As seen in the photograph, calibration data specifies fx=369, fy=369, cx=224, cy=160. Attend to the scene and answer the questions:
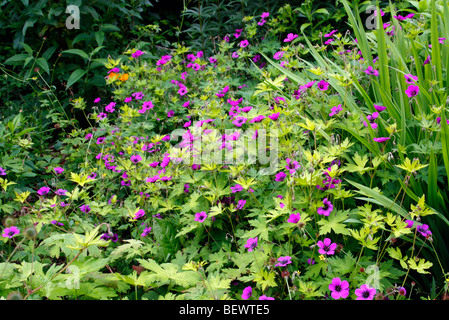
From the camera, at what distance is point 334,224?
1254mm

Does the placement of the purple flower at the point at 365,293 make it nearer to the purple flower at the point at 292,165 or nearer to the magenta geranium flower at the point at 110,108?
the purple flower at the point at 292,165

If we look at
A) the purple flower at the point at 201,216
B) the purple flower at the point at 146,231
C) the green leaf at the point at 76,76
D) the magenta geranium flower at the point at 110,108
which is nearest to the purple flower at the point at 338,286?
the purple flower at the point at 201,216

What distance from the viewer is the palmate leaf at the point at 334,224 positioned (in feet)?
4.04

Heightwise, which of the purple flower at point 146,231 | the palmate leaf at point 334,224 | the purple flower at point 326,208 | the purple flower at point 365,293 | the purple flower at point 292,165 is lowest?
the purple flower at point 146,231

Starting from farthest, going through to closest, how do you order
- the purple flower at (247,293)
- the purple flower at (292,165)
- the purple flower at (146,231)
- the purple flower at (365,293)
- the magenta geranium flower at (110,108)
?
the magenta geranium flower at (110,108) → the purple flower at (146,231) → the purple flower at (292,165) → the purple flower at (247,293) → the purple flower at (365,293)

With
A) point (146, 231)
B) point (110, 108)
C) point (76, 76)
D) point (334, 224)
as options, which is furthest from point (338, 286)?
point (76, 76)

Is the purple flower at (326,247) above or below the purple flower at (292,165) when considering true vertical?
below

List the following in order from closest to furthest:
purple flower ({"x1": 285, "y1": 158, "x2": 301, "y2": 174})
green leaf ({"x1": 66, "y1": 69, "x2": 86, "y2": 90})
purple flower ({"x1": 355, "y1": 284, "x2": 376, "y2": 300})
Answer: purple flower ({"x1": 355, "y1": 284, "x2": 376, "y2": 300}) < purple flower ({"x1": 285, "y1": 158, "x2": 301, "y2": 174}) < green leaf ({"x1": 66, "y1": 69, "x2": 86, "y2": 90})

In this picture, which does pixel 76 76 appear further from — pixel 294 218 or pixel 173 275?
pixel 294 218

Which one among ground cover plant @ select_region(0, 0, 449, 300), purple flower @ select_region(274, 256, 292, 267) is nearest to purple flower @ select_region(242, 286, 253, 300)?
ground cover plant @ select_region(0, 0, 449, 300)

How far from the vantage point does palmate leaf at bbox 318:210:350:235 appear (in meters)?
1.23

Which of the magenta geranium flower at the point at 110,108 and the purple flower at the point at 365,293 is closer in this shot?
the purple flower at the point at 365,293

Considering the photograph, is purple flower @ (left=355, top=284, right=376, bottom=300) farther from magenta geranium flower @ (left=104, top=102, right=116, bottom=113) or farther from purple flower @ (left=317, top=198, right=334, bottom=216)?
magenta geranium flower @ (left=104, top=102, right=116, bottom=113)

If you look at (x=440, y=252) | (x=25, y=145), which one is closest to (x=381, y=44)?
(x=440, y=252)
